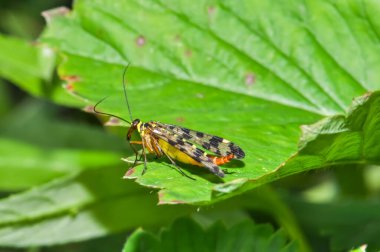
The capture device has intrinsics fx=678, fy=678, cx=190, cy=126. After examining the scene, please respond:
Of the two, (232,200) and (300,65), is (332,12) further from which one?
(232,200)

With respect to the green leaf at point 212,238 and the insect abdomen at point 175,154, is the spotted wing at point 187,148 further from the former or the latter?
the green leaf at point 212,238

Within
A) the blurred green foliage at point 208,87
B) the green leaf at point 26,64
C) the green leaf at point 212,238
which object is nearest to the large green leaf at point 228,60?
the blurred green foliage at point 208,87

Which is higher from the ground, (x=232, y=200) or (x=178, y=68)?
(x=178, y=68)

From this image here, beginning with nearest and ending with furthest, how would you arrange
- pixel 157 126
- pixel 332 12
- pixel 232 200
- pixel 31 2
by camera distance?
pixel 157 126, pixel 332 12, pixel 232 200, pixel 31 2

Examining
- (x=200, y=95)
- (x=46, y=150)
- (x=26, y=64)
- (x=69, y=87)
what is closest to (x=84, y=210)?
(x=69, y=87)

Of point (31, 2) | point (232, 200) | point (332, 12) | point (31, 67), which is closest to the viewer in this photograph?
point (332, 12)

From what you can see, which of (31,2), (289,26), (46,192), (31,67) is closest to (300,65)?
(289,26)

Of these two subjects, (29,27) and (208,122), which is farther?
(29,27)

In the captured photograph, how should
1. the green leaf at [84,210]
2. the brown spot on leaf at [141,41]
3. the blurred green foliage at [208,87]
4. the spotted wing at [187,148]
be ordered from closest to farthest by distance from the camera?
1. the spotted wing at [187,148]
2. the blurred green foliage at [208,87]
3. the green leaf at [84,210]
4. the brown spot on leaf at [141,41]

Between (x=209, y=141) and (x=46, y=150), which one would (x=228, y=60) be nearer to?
(x=209, y=141)

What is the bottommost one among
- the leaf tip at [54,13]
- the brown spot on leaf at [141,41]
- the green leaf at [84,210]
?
the green leaf at [84,210]
